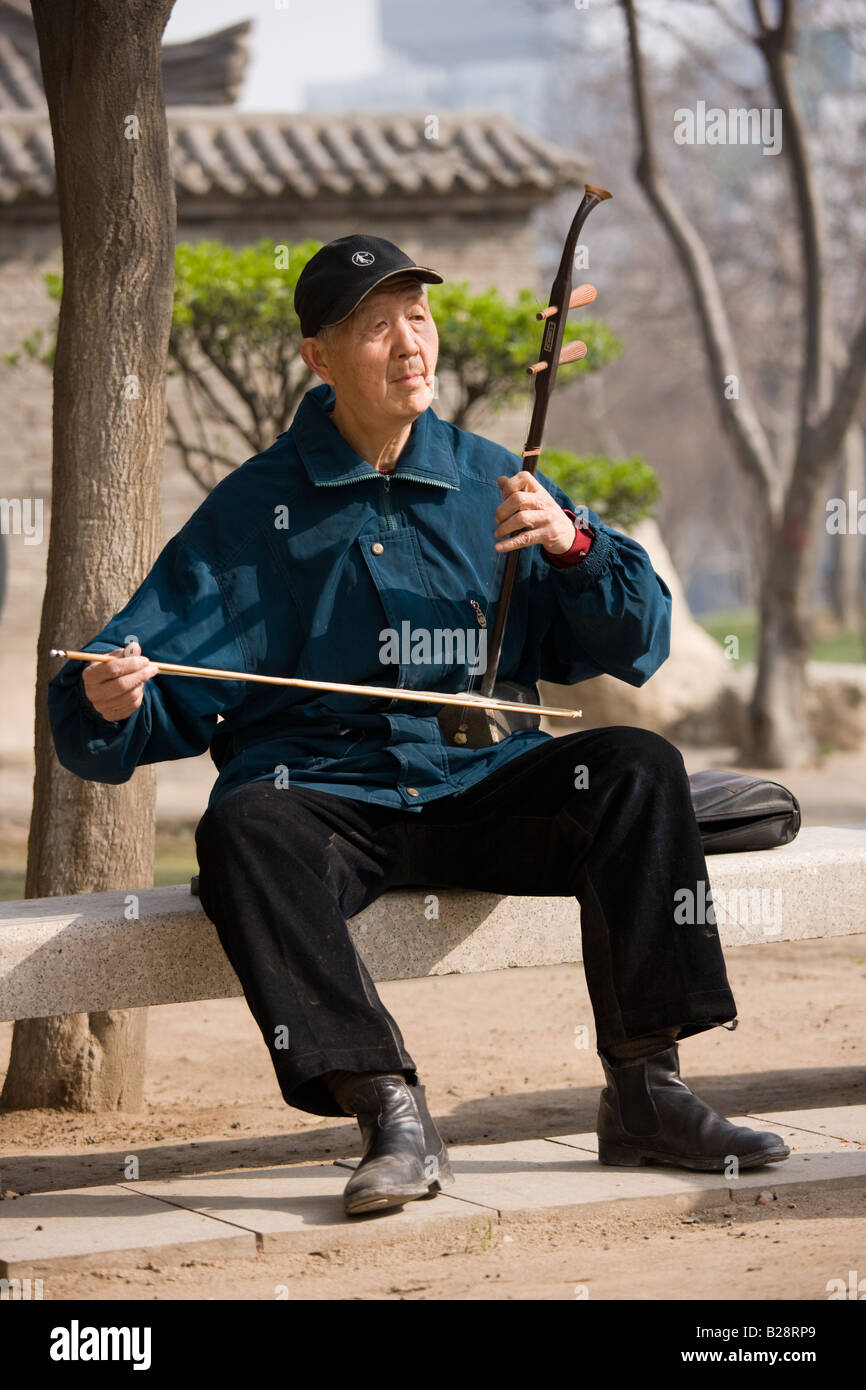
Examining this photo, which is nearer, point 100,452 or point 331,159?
point 100,452

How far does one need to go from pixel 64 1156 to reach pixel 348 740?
1174 millimetres

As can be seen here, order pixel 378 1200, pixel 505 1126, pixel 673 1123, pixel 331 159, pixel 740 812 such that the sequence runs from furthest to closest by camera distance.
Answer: pixel 331 159 → pixel 505 1126 → pixel 740 812 → pixel 673 1123 → pixel 378 1200

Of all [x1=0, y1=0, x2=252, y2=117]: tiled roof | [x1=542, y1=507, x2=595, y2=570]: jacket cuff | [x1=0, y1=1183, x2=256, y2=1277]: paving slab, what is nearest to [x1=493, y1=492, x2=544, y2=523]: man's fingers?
[x1=542, y1=507, x2=595, y2=570]: jacket cuff

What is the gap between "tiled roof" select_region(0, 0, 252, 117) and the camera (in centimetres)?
1574

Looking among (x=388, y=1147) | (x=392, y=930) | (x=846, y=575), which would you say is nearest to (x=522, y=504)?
(x=392, y=930)

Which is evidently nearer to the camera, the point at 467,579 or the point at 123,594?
the point at 467,579

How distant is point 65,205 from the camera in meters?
4.27

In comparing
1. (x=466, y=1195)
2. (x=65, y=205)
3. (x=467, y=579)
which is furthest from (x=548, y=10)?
(x=466, y=1195)

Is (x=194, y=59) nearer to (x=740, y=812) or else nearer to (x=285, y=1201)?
(x=740, y=812)

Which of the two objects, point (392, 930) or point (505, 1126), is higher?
point (392, 930)

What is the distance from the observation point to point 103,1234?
311cm

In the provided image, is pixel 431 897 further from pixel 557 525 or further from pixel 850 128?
pixel 850 128

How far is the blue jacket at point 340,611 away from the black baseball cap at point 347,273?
8.8 inches

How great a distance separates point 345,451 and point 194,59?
13511 mm
